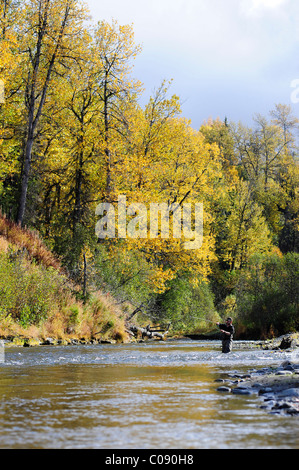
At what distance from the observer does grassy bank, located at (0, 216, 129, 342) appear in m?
20.6

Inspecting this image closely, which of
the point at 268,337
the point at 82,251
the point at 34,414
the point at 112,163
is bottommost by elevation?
the point at 268,337

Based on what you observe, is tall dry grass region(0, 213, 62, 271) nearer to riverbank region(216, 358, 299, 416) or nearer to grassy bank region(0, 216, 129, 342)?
grassy bank region(0, 216, 129, 342)

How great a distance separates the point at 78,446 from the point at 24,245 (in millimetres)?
20011

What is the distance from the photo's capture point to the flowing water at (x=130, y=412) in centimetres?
581

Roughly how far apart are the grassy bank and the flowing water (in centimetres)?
768

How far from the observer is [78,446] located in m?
5.61

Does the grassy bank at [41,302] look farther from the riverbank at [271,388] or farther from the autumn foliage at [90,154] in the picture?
the riverbank at [271,388]

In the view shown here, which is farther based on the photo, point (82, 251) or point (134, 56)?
point (134, 56)

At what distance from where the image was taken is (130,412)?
7312mm

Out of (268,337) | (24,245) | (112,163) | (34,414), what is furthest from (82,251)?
(34,414)

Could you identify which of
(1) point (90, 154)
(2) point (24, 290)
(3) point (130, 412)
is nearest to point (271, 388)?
(3) point (130, 412)

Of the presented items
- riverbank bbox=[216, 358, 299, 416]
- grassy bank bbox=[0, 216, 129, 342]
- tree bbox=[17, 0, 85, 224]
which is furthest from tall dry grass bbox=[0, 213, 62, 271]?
riverbank bbox=[216, 358, 299, 416]

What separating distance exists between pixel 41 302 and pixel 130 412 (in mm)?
15042

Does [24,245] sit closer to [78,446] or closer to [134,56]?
[134,56]
